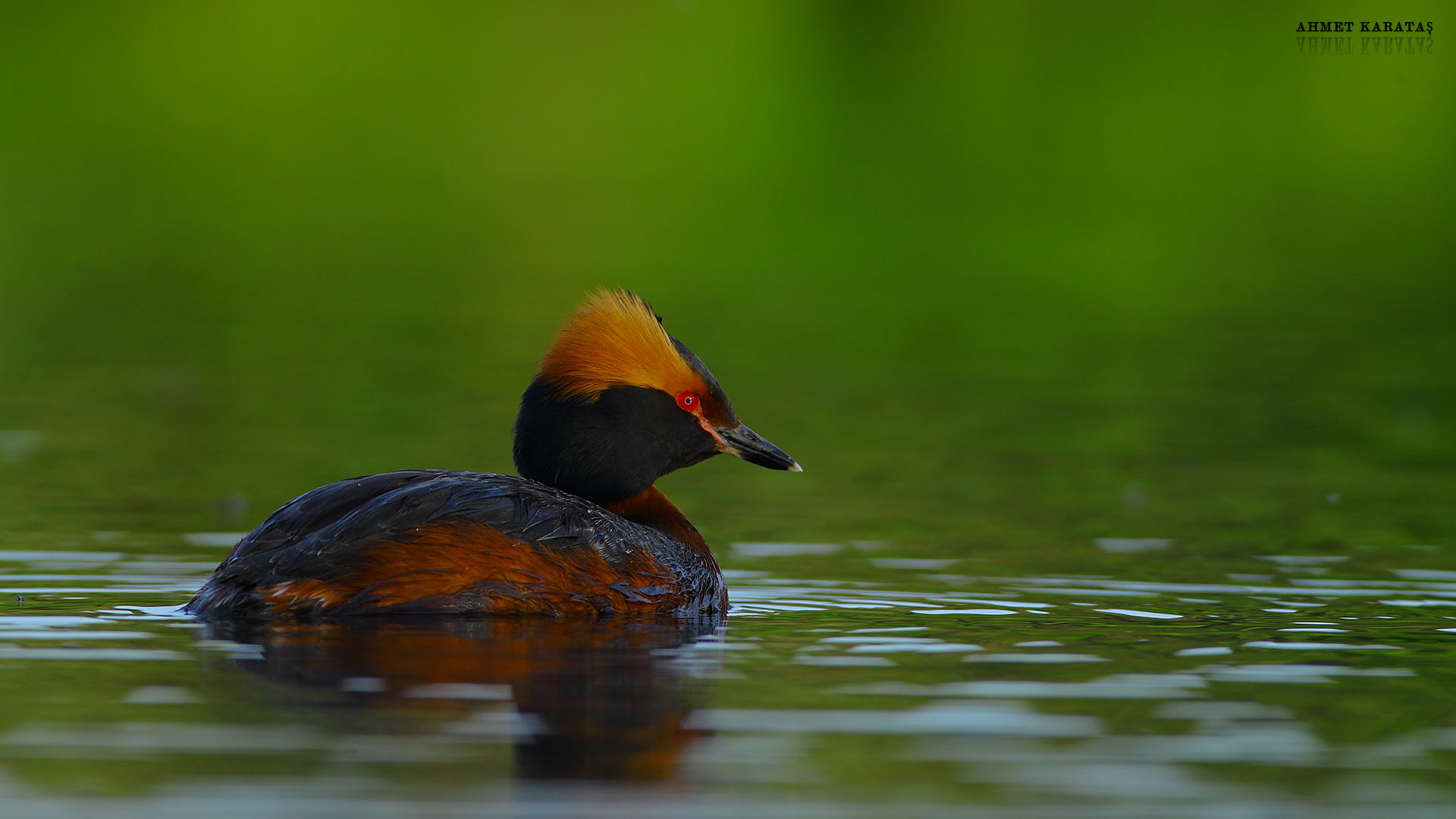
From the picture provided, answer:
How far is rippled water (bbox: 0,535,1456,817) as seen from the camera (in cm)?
584

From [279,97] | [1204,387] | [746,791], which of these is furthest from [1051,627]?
[279,97]

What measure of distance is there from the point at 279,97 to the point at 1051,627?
102ft

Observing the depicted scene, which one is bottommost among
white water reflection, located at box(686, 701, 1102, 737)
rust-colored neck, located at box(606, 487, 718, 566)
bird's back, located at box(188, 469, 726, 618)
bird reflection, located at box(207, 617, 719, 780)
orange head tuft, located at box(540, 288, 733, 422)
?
white water reflection, located at box(686, 701, 1102, 737)

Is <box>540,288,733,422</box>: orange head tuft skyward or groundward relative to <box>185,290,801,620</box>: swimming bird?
skyward

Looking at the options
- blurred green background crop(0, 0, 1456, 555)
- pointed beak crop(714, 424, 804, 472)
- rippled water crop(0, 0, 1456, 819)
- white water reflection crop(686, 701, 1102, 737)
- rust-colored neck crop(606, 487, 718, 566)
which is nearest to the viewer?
rippled water crop(0, 0, 1456, 819)

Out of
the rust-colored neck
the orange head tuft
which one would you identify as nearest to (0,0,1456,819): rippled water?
the rust-colored neck

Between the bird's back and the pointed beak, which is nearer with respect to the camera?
the bird's back

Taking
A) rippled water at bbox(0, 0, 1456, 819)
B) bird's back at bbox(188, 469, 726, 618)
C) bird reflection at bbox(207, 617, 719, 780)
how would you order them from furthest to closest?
bird's back at bbox(188, 469, 726, 618) → rippled water at bbox(0, 0, 1456, 819) → bird reflection at bbox(207, 617, 719, 780)

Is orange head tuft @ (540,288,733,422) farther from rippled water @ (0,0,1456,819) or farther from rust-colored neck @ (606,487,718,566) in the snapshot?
rippled water @ (0,0,1456,819)

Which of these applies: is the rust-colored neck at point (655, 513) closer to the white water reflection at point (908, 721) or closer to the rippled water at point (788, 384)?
the rippled water at point (788, 384)

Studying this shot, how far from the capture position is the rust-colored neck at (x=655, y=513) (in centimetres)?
983

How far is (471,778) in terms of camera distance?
587cm

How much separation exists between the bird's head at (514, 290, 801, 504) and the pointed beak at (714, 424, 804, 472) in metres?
0.26

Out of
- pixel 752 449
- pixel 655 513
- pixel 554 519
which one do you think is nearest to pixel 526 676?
pixel 554 519
